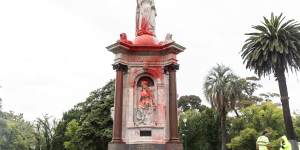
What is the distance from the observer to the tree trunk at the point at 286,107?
2333cm

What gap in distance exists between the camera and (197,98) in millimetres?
69750

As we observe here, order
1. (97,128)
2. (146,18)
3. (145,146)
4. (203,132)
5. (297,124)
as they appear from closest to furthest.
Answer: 1. (145,146)
2. (146,18)
3. (97,128)
4. (297,124)
5. (203,132)

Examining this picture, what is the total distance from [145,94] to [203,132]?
31569mm

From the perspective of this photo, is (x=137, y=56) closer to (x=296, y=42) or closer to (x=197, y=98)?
(x=296, y=42)

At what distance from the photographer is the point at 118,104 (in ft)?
55.6

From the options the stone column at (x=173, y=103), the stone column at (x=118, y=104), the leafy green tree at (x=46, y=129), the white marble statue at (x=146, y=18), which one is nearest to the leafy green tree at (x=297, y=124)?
the stone column at (x=173, y=103)

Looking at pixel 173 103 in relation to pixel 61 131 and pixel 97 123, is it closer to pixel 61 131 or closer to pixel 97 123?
pixel 97 123

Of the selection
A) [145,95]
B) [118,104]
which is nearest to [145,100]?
[145,95]

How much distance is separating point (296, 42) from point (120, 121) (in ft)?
58.4

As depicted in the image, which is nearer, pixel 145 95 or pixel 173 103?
pixel 173 103

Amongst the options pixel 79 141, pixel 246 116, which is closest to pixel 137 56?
pixel 79 141

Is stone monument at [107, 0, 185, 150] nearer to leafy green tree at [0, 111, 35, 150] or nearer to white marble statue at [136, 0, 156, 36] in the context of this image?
white marble statue at [136, 0, 156, 36]

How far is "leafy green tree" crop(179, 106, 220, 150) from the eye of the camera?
46.1 m

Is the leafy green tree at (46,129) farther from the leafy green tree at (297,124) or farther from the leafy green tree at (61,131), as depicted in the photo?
the leafy green tree at (297,124)
